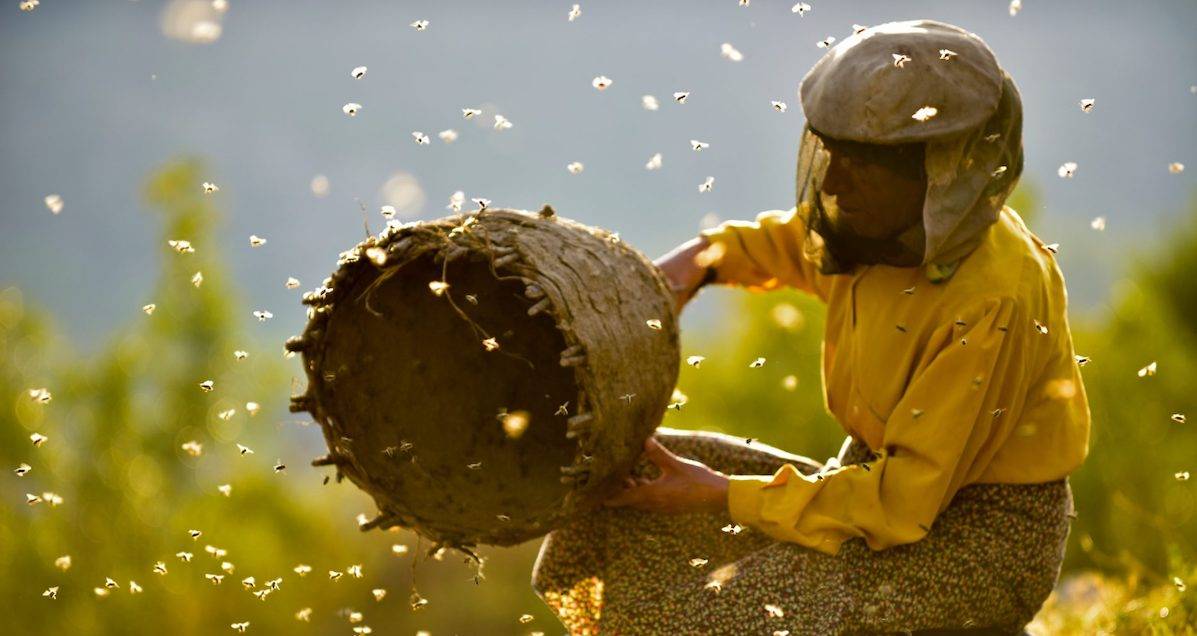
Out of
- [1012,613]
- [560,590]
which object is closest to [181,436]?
[560,590]

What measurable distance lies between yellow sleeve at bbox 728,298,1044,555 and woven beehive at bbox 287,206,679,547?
1.62 ft

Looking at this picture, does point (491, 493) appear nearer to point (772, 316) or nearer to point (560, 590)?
point (560, 590)

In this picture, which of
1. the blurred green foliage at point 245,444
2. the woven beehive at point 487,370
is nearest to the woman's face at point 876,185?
the woven beehive at point 487,370

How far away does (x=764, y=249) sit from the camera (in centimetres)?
471

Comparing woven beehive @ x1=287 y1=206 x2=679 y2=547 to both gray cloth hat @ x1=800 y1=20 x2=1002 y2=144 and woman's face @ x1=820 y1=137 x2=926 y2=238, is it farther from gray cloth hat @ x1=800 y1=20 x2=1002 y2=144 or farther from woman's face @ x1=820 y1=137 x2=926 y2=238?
gray cloth hat @ x1=800 y1=20 x2=1002 y2=144

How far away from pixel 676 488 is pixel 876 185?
1.10 m

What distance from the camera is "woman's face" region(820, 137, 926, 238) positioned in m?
3.65

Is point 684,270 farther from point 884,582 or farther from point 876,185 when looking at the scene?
point 884,582

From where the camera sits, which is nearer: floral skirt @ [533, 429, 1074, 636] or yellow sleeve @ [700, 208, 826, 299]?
floral skirt @ [533, 429, 1074, 636]

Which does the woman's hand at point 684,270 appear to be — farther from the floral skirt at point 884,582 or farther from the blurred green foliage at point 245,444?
the blurred green foliage at point 245,444

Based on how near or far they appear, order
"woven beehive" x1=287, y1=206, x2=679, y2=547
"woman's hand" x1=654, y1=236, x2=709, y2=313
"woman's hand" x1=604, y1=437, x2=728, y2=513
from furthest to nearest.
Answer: "woman's hand" x1=654, y1=236, x2=709, y2=313, "woman's hand" x1=604, y1=437, x2=728, y2=513, "woven beehive" x1=287, y1=206, x2=679, y2=547

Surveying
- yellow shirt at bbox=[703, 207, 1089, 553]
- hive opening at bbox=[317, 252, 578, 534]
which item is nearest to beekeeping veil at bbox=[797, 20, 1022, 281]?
yellow shirt at bbox=[703, 207, 1089, 553]

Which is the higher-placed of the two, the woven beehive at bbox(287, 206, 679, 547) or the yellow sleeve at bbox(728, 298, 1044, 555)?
the woven beehive at bbox(287, 206, 679, 547)

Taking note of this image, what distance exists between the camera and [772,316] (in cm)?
1319
